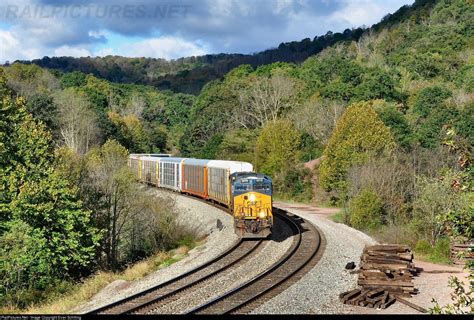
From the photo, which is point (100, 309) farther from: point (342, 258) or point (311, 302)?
point (342, 258)

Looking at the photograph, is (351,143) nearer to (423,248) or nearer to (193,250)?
(423,248)

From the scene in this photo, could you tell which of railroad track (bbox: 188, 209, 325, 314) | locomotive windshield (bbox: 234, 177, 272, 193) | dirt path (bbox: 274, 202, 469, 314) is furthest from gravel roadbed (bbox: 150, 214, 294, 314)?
dirt path (bbox: 274, 202, 469, 314)

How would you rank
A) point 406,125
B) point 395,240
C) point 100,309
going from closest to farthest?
point 100,309 < point 395,240 < point 406,125

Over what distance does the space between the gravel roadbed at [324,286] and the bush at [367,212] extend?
26.1 ft

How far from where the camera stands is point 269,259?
24406mm

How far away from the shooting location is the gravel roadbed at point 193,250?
20.8 meters

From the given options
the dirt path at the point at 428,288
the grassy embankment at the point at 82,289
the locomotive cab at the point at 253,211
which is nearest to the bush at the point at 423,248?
the dirt path at the point at 428,288

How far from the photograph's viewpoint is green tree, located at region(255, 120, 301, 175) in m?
60.7

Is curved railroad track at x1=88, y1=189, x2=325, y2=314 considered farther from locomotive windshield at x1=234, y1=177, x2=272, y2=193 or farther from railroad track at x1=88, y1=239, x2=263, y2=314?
locomotive windshield at x1=234, y1=177, x2=272, y2=193

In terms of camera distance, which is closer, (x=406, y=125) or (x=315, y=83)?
(x=406, y=125)

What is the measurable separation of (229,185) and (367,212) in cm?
1033

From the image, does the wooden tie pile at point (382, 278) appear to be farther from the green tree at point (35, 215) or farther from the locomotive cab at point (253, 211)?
the green tree at point (35, 215)

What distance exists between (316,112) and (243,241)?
47631mm

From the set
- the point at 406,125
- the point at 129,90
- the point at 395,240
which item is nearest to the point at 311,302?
the point at 395,240
